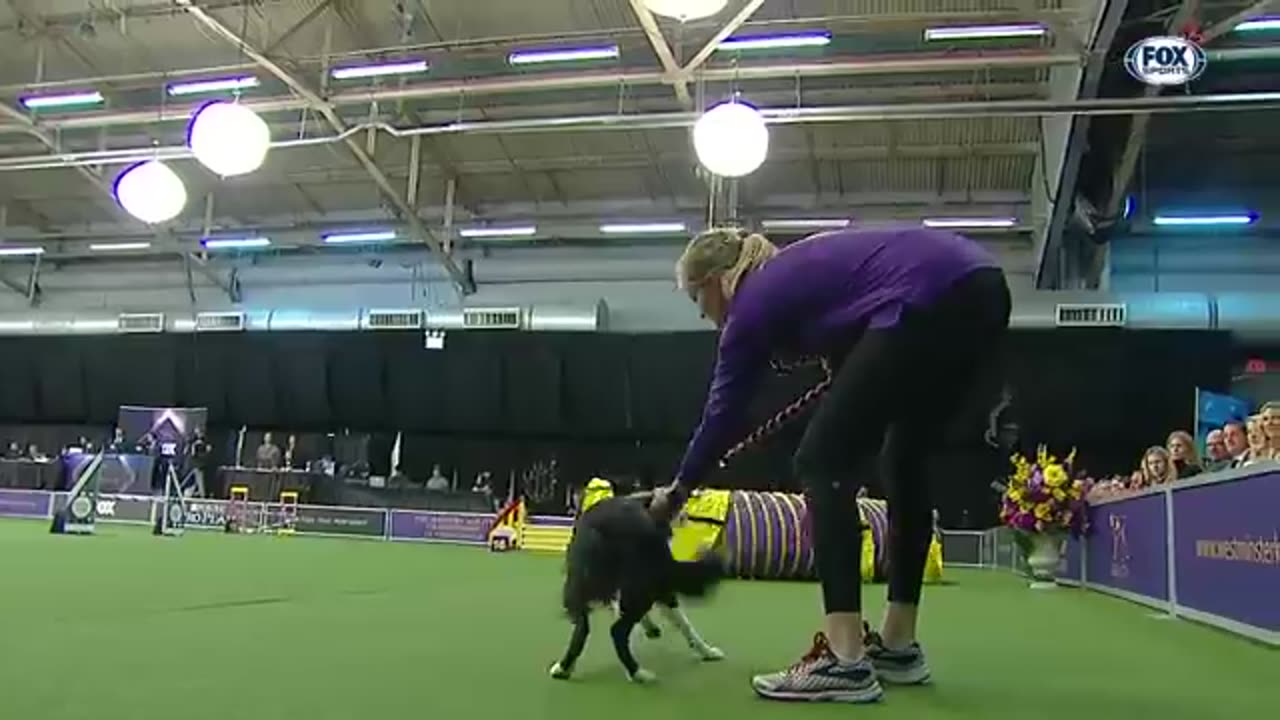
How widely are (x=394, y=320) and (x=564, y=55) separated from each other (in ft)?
17.0

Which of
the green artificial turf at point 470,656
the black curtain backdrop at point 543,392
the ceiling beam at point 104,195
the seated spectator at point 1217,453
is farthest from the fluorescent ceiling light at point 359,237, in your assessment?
the seated spectator at point 1217,453

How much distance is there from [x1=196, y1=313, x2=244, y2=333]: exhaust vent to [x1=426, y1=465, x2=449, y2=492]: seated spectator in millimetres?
3123

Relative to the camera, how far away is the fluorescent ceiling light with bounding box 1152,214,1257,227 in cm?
1127

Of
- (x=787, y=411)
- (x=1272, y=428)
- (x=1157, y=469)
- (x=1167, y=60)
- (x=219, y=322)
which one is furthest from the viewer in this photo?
(x=219, y=322)

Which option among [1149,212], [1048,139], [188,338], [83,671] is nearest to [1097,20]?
[1048,139]

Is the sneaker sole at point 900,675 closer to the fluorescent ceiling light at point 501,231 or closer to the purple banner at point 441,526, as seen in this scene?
the purple banner at point 441,526

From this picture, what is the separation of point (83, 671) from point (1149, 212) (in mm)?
11267

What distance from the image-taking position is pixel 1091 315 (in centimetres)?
1102

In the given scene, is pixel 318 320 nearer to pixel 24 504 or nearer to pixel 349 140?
pixel 349 140

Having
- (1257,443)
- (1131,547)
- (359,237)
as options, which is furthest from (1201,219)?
(359,237)

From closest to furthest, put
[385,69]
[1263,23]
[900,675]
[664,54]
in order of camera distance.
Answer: [900,675]
[1263,23]
[664,54]
[385,69]

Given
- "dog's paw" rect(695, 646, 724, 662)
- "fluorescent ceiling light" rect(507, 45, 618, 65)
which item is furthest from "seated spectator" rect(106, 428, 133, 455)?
"dog's paw" rect(695, 646, 724, 662)

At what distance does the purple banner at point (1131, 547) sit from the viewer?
15.1 ft

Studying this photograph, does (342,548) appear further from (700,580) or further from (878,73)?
(700,580)
